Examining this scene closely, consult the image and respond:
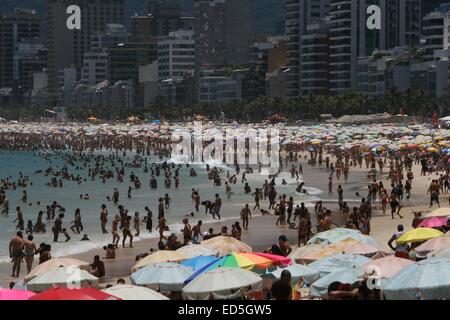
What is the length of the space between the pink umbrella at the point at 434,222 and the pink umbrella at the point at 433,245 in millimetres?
4580

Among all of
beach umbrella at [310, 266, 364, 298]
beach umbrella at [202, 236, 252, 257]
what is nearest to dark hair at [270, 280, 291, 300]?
beach umbrella at [310, 266, 364, 298]

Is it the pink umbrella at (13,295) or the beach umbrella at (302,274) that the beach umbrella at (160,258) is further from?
the pink umbrella at (13,295)

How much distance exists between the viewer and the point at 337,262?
65.1 feet

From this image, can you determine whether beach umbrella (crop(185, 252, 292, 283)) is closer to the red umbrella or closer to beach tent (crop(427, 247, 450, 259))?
beach tent (crop(427, 247, 450, 259))

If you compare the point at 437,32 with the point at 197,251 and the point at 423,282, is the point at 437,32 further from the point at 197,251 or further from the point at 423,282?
the point at 423,282

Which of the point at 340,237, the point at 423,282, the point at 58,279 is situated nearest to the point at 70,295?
the point at 423,282

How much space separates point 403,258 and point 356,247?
2.76 meters

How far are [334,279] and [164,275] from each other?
309cm

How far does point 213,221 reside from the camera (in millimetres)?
42844

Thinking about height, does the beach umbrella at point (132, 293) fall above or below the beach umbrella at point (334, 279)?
above

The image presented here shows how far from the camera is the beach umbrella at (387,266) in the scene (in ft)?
58.8

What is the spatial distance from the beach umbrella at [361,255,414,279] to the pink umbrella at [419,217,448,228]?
770cm

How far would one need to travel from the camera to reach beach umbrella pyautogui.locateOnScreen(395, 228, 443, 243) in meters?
23.3

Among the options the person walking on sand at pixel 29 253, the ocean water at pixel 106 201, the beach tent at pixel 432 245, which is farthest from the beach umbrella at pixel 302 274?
the ocean water at pixel 106 201
